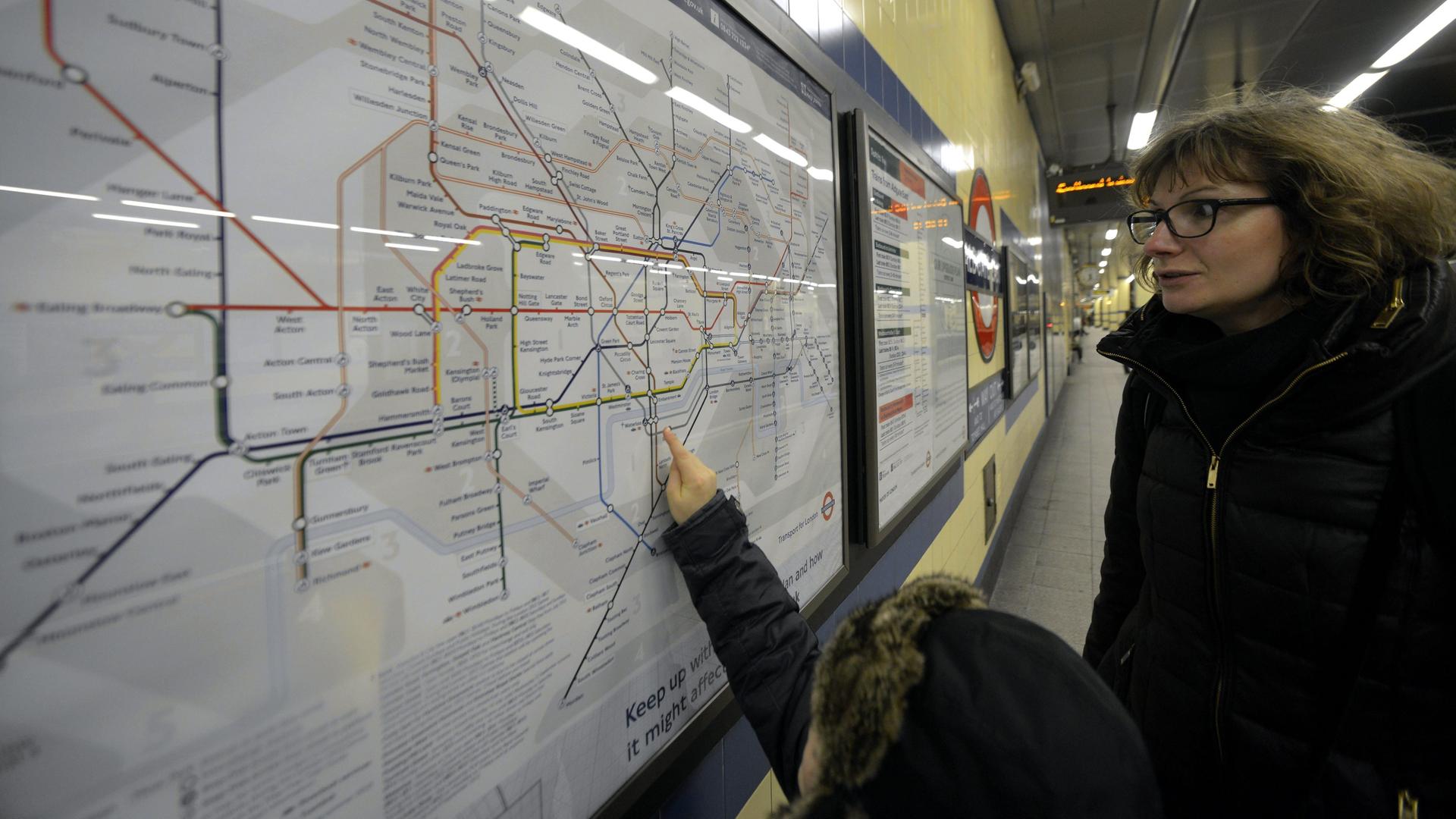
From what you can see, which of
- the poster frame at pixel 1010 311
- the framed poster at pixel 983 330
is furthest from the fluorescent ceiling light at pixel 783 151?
the poster frame at pixel 1010 311

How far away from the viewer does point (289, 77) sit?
414 millimetres

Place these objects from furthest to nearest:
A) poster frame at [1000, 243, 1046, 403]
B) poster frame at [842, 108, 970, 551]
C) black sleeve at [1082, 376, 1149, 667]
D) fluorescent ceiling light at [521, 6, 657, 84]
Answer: poster frame at [1000, 243, 1046, 403], poster frame at [842, 108, 970, 551], black sleeve at [1082, 376, 1149, 667], fluorescent ceiling light at [521, 6, 657, 84]

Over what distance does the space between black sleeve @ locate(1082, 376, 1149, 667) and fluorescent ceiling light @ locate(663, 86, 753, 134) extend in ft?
2.94

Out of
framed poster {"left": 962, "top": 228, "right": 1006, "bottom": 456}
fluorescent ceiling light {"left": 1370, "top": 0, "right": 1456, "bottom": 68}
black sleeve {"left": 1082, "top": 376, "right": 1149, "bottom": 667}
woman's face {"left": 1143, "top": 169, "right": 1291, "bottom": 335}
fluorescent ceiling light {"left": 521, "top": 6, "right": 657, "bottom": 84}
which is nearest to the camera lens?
fluorescent ceiling light {"left": 521, "top": 6, "right": 657, "bottom": 84}

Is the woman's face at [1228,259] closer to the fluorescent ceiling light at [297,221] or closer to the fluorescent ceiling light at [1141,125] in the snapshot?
the fluorescent ceiling light at [297,221]

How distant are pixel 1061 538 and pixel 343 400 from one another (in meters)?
4.39

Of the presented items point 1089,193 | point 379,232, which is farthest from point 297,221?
point 1089,193

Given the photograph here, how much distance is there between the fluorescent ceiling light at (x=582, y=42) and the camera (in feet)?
1.96

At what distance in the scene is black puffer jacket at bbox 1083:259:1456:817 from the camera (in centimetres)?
77

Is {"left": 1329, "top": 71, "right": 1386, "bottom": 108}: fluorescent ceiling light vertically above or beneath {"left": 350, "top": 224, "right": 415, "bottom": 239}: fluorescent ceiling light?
above

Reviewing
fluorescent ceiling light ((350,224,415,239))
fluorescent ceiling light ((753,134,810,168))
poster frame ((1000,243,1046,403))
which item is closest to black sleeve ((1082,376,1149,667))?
fluorescent ceiling light ((753,134,810,168))

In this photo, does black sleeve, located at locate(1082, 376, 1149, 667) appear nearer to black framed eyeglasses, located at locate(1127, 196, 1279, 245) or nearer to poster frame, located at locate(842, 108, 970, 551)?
black framed eyeglasses, located at locate(1127, 196, 1279, 245)

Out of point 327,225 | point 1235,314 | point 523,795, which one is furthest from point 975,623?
point 1235,314

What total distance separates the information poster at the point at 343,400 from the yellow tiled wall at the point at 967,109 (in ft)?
2.28
